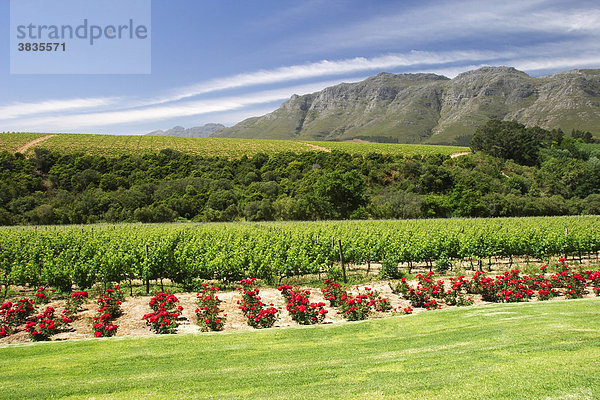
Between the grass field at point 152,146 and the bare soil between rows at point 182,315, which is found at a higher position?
the grass field at point 152,146

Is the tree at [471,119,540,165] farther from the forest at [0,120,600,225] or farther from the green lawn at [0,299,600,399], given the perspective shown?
the green lawn at [0,299,600,399]

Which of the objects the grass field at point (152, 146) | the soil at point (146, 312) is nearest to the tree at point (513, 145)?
the grass field at point (152, 146)

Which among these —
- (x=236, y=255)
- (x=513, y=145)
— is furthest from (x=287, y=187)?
(x=513, y=145)

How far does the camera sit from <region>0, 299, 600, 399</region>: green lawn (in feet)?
13.7

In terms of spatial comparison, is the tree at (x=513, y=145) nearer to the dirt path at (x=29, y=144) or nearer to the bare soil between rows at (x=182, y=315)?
the bare soil between rows at (x=182, y=315)

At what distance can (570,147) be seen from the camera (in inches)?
3278

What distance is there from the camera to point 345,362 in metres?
5.57

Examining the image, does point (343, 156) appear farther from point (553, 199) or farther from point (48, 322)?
point (48, 322)

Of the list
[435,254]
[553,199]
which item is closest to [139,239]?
[435,254]

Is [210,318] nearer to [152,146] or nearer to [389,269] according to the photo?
[389,269]

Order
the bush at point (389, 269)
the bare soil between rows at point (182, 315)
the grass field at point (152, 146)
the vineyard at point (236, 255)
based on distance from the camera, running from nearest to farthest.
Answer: the bare soil between rows at point (182, 315), the vineyard at point (236, 255), the bush at point (389, 269), the grass field at point (152, 146)

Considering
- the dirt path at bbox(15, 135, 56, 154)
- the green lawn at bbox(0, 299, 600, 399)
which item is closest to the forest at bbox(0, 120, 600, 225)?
the dirt path at bbox(15, 135, 56, 154)

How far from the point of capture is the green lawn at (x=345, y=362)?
419 centimetres

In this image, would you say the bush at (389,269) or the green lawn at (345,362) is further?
the bush at (389,269)
